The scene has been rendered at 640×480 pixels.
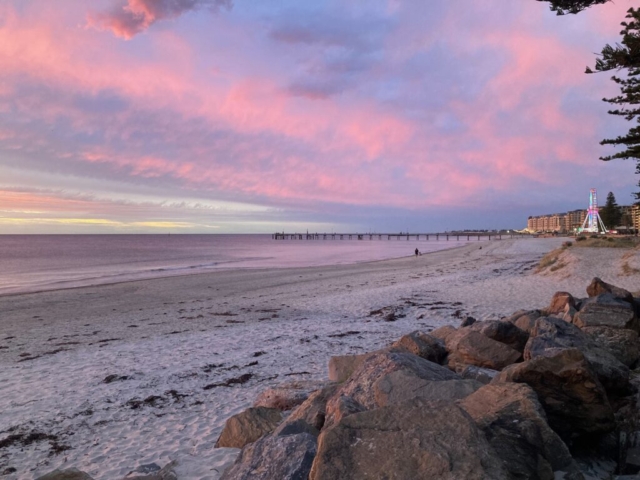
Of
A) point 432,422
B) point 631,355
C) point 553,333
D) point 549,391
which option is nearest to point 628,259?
point 631,355

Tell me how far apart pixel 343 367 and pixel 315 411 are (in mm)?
2351

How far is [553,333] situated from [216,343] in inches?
353

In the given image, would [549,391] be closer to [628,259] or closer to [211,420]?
[211,420]

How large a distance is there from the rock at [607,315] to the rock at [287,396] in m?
4.67

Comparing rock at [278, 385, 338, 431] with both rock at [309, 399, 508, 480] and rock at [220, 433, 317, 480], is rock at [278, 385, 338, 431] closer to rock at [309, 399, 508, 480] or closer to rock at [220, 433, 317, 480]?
rock at [220, 433, 317, 480]

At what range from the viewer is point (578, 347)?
5.48 m

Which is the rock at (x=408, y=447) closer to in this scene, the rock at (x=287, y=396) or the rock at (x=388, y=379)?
the rock at (x=388, y=379)

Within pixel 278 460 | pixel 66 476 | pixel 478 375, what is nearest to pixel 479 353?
pixel 478 375

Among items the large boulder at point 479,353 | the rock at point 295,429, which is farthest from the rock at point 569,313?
the rock at point 295,429

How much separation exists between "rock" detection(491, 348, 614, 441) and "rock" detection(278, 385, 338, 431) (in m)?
2.06

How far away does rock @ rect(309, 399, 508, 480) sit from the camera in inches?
104

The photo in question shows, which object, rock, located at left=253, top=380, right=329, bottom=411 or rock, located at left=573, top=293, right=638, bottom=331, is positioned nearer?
rock, located at left=253, top=380, right=329, bottom=411

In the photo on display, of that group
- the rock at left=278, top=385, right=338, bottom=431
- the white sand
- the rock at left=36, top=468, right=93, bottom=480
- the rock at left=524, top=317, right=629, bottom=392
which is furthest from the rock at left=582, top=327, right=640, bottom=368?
the rock at left=36, top=468, right=93, bottom=480

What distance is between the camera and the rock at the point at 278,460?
3258mm
